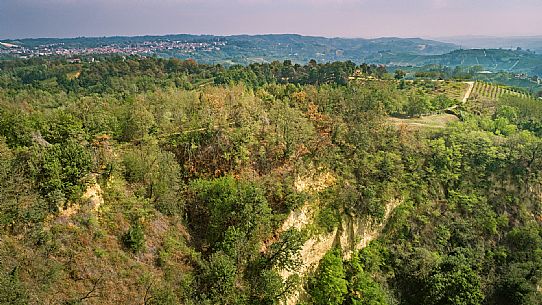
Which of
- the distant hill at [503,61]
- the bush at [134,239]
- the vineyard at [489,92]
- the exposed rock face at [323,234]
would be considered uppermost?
the distant hill at [503,61]

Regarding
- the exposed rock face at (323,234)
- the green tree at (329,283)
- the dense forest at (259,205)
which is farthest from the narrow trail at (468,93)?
the green tree at (329,283)

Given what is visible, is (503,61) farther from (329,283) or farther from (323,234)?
(329,283)

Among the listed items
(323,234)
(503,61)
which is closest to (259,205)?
(323,234)

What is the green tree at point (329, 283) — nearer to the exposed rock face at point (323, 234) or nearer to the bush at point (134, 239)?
the exposed rock face at point (323, 234)

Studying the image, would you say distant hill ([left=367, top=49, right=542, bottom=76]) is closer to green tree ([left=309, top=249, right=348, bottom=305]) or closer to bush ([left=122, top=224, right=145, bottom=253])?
green tree ([left=309, top=249, right=348, bottom=305])

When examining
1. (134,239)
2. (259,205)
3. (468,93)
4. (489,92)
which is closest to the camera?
(134,239)

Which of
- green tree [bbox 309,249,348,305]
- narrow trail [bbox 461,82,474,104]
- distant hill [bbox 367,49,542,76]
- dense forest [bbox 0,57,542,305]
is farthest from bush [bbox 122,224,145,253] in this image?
distant hill [bbox 367,49,542,76]
